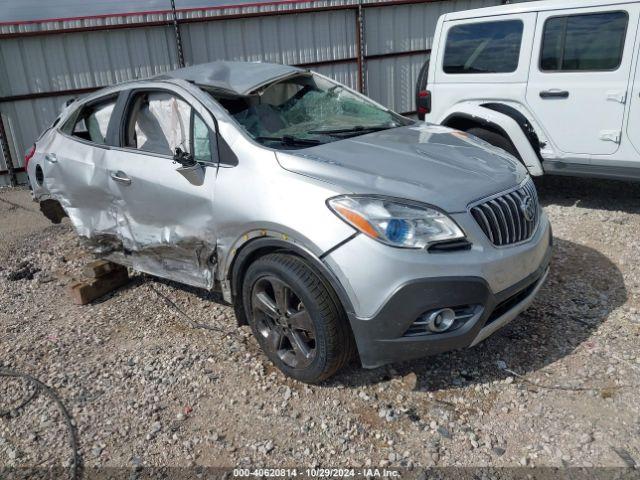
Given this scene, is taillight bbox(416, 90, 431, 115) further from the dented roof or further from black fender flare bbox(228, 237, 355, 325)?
black fender flare bbox(228, 237, 355, 325)

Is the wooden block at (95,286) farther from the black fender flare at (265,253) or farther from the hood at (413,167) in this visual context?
the hood at (413,167)

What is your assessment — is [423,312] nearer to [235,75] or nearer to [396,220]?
[396,220]

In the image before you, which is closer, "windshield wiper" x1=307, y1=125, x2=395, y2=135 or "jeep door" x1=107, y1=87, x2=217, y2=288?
"jeep door" x1=107, y1=87, x2=217, y2=288

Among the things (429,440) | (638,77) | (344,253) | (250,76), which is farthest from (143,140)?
(638,77)

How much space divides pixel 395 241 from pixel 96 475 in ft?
5.90

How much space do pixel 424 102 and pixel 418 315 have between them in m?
4.35

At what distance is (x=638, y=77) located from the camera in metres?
4.90

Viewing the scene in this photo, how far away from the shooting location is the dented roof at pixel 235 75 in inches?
146

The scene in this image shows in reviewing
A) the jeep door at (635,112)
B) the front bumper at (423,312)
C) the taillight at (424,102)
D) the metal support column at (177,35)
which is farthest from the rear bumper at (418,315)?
the metal support column at (177,35)

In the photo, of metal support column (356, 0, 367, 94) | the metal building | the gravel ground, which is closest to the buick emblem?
the gravel ground

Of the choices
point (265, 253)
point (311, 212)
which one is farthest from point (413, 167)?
point (265, 253)

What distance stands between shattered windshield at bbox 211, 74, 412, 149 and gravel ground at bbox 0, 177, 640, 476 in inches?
53.0

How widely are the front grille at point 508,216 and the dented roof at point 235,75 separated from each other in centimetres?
174

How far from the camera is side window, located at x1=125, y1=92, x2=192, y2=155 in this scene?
143 inches
